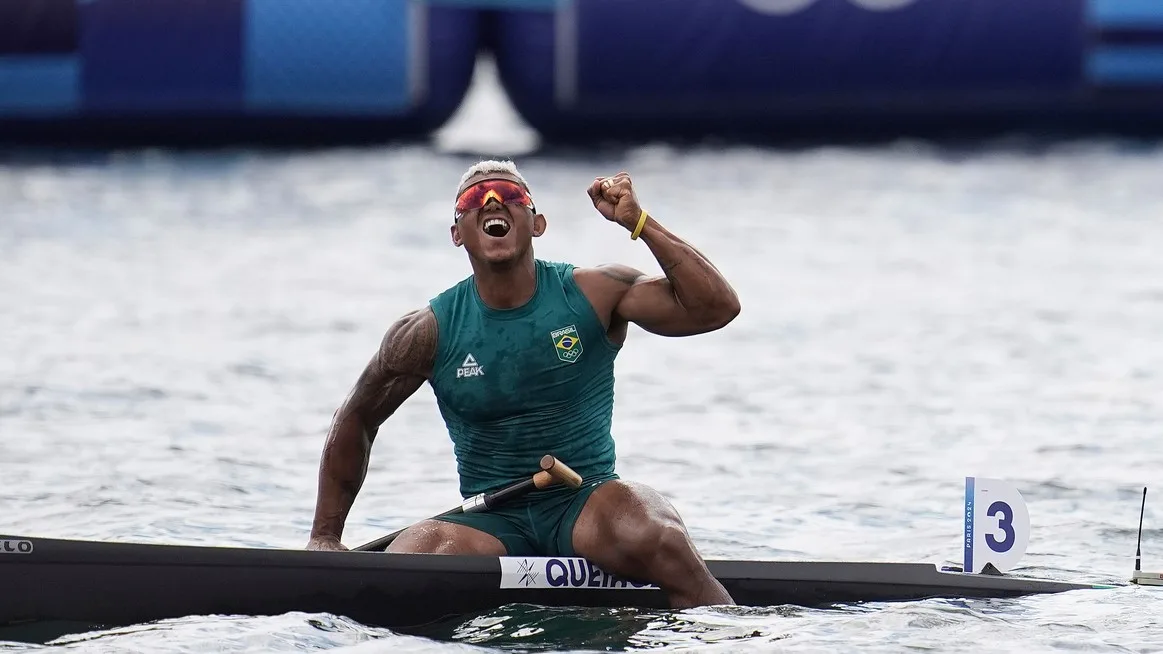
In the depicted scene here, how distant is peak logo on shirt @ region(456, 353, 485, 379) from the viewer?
6488mm

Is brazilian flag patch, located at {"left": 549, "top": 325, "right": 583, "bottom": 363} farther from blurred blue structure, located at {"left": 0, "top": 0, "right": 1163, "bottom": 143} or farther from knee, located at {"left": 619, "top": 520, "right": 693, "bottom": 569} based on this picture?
blurred blue structure, located at {"left": 0, "top": 0, "right": 1163, "bottom": 143}

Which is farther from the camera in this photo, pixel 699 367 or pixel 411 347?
pixel 699 367

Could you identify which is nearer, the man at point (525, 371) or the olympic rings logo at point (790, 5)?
the man at point (525, 371)

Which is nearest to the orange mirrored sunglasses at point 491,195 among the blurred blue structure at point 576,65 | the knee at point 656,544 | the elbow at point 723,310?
the elbow at point 723,310

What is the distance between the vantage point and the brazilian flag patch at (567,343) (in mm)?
6500

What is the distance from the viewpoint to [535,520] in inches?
259

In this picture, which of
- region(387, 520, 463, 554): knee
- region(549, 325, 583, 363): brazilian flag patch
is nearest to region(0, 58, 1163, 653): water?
region(387, 520, 463, 554): knee

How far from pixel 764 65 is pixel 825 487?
1154cm

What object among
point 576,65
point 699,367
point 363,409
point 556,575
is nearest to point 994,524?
point 556,575

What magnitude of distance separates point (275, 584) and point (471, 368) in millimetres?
1020

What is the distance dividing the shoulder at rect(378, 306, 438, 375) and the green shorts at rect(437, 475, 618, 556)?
0.59 meters

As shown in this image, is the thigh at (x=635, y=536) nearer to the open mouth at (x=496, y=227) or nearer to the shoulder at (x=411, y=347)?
the shoulder at (x=411, y=347)

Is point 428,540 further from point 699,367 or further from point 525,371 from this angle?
point 699,367

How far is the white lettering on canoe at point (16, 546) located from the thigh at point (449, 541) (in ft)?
4.08
